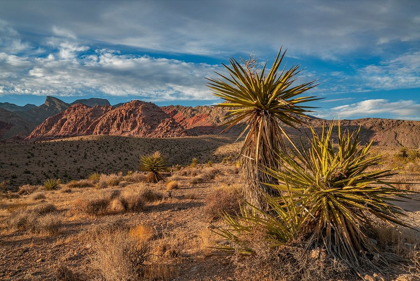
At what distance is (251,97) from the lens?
18.1ft

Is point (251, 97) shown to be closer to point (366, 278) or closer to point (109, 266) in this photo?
point (366, 278)

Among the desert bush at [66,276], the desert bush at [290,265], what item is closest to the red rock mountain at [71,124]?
→ the desert bush at [66,276]

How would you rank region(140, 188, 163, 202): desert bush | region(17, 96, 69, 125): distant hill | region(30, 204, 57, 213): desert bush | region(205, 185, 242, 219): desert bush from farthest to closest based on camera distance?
1. region(17, 96, 69, 125): distant hill
2. region(140, 188, 163, 202): desert bush
3. region(30, 204, 57, 213): desert bush
4. region(205, 185, 242, 219): desert bush

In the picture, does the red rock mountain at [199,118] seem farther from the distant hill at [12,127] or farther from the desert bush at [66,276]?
the desert bush at [66,276]

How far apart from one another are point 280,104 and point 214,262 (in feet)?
12.1

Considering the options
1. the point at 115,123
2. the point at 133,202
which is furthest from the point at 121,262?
the point at 115,123

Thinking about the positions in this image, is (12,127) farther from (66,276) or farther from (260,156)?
(260,156)

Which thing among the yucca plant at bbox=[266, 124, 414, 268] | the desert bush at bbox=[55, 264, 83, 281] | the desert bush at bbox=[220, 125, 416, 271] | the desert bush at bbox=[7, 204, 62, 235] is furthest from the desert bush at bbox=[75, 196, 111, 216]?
the yucca plant at bbox=[266, 124, 414, 268]

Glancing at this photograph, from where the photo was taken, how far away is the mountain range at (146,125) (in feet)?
252

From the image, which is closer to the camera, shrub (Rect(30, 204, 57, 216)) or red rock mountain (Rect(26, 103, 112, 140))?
shrub (Rect(30, 204, 57, 216))

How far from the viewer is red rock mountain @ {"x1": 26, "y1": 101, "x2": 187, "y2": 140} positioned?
312 ft

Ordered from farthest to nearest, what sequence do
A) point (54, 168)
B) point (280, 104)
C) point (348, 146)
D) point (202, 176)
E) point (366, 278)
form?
point (54, 168) → point (202, 176) → point (280, 104) → point (348, 146) → point (366, 278)

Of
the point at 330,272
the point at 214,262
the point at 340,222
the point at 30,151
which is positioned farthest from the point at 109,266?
the point at 30,151

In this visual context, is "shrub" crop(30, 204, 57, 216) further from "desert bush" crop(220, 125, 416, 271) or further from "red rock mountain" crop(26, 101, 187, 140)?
"red rock mountain" crop(26, 101, 187, 140)
